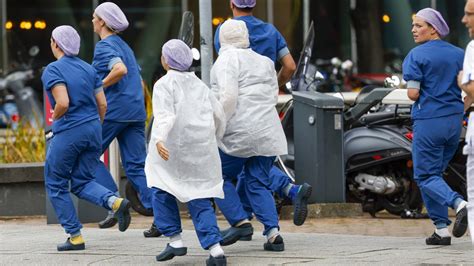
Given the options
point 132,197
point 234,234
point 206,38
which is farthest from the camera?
point 132,197

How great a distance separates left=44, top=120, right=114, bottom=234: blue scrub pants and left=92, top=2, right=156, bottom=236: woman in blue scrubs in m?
0.55

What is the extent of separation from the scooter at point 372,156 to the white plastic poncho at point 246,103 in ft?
9.49

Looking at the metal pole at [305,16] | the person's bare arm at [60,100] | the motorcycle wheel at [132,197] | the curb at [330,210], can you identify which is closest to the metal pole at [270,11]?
the metal pole at [305,16]

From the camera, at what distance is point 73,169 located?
10125 millimetres

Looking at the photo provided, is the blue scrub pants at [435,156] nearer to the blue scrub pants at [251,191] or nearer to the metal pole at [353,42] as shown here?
the blue scrub pants at [251,191]

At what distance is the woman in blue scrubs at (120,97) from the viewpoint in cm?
1062

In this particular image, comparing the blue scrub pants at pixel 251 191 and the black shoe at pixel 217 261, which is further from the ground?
the blue scrub pants at pixel 251 191

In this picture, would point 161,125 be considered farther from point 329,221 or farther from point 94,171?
point 329,221

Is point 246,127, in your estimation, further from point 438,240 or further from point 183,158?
point 438,240

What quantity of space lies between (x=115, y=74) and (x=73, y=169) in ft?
2.72

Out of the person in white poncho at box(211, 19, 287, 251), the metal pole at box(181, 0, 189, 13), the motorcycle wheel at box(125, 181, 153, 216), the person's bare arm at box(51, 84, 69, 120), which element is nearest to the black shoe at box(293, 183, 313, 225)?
the person in white poncho at box(211, 19, 287, 251)

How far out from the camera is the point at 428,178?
9.98 meters

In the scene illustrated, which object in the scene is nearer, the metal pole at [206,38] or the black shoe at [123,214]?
the black shoe at [123,214]

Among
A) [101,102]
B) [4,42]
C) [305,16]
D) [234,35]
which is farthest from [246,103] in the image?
[305,16]
